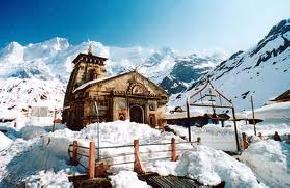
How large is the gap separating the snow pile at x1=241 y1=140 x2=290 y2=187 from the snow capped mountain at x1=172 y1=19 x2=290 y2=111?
3302 inches

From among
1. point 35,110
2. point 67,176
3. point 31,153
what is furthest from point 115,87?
point 35,110

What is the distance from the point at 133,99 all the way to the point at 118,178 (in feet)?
59.4

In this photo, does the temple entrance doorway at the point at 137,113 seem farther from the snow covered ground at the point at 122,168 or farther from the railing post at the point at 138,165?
the railing post at the point at 138,165

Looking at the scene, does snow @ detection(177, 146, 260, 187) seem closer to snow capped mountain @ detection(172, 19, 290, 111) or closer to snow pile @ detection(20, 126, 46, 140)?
snow pile @ detection(20, 126, 46, 140)

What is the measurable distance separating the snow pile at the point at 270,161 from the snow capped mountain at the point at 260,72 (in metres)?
83.9

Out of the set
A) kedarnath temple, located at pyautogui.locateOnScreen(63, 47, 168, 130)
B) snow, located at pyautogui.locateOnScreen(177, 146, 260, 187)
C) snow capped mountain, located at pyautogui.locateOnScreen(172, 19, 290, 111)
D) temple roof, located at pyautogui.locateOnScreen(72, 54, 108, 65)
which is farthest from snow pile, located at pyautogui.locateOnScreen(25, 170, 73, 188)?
snow capped mountain, located at pyautogui.locateOnScreen(172, 19, 290, 111)

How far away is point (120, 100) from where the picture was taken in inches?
1112

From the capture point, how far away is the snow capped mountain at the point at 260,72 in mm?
103750

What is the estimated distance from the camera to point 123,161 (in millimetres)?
13586

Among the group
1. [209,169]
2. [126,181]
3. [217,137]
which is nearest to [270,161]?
[209,169]

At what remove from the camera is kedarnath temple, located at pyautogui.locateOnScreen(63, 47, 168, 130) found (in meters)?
26.9

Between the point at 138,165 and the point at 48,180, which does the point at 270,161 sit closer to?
the point at 138,165

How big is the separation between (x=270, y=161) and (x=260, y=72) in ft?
391

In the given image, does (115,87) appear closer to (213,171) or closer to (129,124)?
(129,124)
